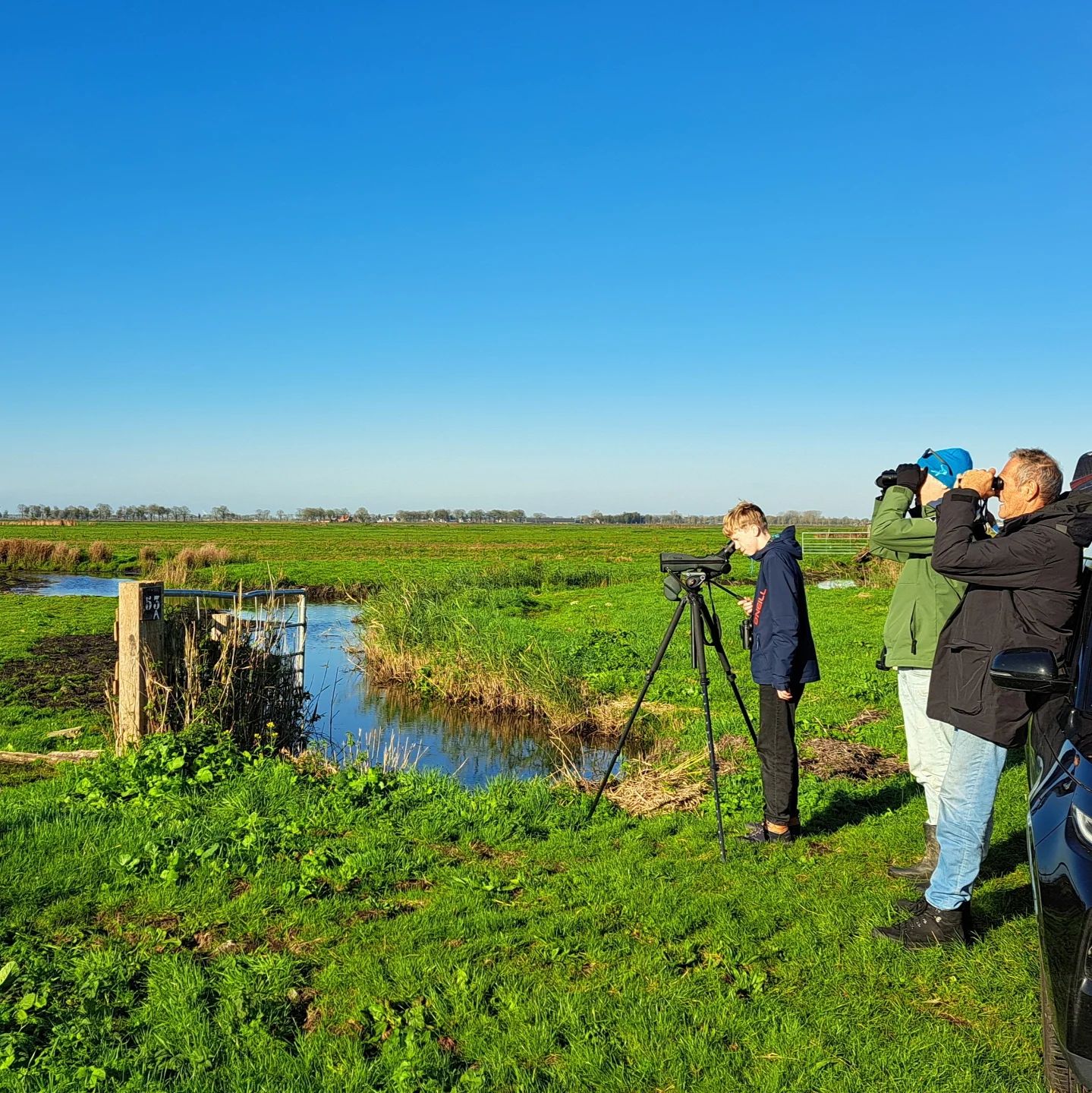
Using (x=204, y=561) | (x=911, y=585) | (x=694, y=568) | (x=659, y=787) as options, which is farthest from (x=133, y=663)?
(x=204, y=561)

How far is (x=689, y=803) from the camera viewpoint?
284 inches

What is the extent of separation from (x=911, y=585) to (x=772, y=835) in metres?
2.13

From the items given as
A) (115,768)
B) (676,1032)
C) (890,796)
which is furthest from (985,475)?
(115,768)

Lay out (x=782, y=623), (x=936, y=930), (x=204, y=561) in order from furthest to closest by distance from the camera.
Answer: (x=204, y=561) → (x=782, y=623) → (x=936, y=930)

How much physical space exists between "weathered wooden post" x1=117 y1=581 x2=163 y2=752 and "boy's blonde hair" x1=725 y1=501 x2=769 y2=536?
5.23 metres

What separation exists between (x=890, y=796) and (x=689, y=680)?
666cm

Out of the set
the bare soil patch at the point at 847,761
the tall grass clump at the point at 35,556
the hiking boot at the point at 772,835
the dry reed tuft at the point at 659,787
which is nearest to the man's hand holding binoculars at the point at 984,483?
the hiking boot at the point at 772,835

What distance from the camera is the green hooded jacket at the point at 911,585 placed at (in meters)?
4.83

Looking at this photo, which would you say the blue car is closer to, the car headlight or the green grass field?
the car headlight

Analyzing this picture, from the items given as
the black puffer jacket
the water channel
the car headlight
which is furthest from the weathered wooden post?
the car headlight

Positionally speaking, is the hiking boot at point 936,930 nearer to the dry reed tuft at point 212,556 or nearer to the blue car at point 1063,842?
the blue car at point 1063,842

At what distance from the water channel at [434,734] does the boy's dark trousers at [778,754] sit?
374 centimetres

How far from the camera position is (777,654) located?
5551mm

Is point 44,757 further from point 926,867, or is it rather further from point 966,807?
point 966,807
